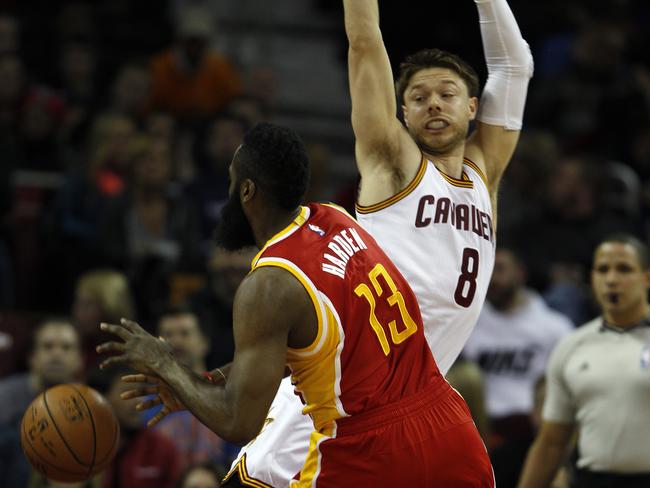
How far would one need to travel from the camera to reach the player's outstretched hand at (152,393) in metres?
4.66

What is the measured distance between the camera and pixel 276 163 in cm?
485

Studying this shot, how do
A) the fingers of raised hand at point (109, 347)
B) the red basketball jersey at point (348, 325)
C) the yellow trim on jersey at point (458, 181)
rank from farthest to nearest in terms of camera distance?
the yellow trim on jersey at point (458, 181), the red basketball jersey at point (348, 325), the fingers of raised hand at point (109, 347)

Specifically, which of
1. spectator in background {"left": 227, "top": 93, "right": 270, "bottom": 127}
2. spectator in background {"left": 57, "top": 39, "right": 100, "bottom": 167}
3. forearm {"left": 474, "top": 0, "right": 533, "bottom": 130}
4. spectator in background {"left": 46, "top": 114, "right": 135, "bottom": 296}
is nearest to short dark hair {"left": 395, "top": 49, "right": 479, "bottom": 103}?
forearm {"left": 474, "top": 0, "right": 533, "bottom": 130}

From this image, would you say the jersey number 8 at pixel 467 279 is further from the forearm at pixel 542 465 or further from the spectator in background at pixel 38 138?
the spectator in background at pixel 38 138

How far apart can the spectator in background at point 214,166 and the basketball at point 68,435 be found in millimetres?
Answer: 5201

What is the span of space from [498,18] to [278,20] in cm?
824

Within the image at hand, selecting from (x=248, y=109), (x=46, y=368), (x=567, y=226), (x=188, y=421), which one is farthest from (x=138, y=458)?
(x=567, y=226)

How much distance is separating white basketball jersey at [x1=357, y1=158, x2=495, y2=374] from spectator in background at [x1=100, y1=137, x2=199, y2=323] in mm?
4627

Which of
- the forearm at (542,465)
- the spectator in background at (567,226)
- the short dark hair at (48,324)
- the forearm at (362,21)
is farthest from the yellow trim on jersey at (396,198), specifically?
the spectator in background at (567,226)

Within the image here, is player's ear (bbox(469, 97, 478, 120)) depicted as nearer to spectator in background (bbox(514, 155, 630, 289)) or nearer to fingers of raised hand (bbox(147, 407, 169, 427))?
fingers of raised hand (bbox(147, 407, 169, 427))

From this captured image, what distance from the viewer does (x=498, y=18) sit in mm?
5996

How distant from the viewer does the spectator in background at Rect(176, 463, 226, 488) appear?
7.59m

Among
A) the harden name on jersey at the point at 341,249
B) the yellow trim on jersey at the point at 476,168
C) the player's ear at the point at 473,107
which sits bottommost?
the harden name on jersey at the point at 341,249

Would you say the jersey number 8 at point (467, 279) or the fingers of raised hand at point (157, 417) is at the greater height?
the jersey number 8 at point (467, 279)
